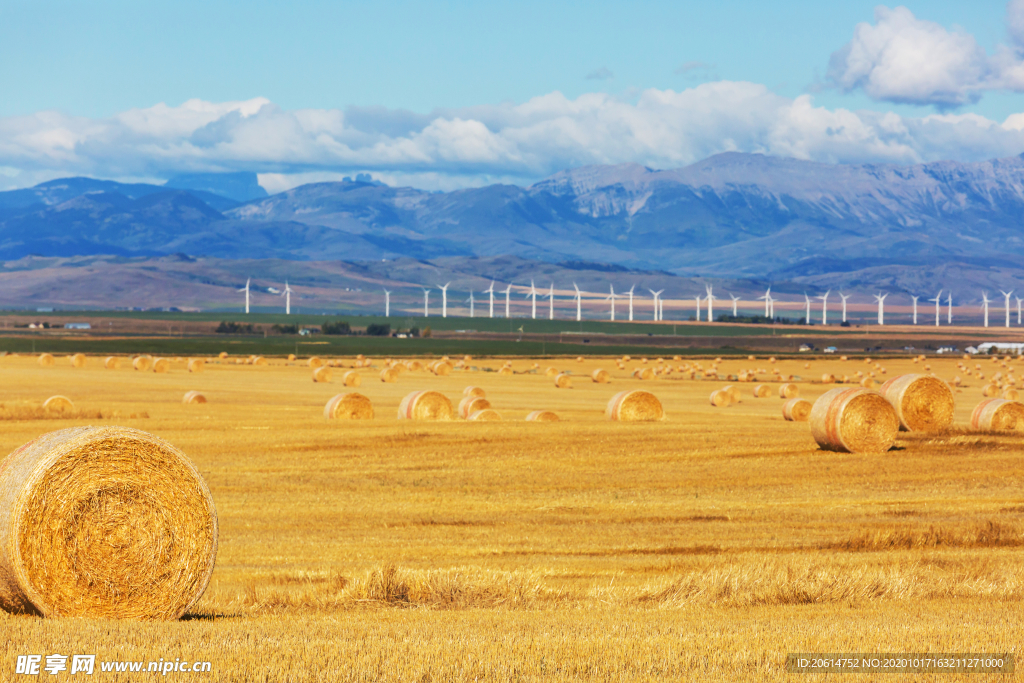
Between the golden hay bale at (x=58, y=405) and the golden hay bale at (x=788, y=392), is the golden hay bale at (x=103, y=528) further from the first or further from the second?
the golden hay bale at (x=788, y=392)

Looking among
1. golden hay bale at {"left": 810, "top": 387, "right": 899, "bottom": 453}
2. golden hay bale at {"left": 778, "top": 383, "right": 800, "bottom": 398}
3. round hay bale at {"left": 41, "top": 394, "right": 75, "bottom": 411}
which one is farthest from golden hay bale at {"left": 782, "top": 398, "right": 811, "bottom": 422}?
round hay bale at {"left": 41, "top": 394, "right": 75, "bottom": 411}

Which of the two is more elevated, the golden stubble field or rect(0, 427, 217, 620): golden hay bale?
rect(0, 427, 217, 620): golden hay bale

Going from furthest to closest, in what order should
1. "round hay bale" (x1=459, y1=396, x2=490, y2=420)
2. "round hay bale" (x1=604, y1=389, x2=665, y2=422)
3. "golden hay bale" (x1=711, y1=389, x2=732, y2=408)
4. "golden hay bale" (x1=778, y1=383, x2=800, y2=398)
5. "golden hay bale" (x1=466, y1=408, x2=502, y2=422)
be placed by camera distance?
"golden hay bale" (x1=778, y1=383, x2=800, y2=398)
"golden hay bale" (x1=711, y1=389, x2=732, y2=408)
"round hay bale" (x1=459, y1=396, x2=490, y2=420)
"round hay bale" (x1=604, y1=389, x2=665, y2=422)
"golden hay bale" (x1=466, y1=408, x2=502, y2=422)

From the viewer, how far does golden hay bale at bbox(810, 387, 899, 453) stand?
26531 mm

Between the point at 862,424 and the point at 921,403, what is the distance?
251 cm

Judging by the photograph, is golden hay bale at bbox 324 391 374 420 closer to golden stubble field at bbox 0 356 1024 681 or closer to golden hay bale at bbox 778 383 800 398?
golden stubble field at bbox 0 356 1024 681

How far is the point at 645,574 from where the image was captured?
48.3ft

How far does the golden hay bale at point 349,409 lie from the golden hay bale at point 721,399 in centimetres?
1851

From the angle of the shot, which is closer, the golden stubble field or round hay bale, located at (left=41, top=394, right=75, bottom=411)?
the golden stubble field

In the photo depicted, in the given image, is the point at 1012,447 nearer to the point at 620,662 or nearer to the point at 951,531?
the point at 951,531

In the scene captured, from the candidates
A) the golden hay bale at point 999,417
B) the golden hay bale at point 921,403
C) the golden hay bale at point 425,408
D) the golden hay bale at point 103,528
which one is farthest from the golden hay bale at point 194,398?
the golden hay bale at point 103,528

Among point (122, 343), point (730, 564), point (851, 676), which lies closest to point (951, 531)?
point (730, 564)

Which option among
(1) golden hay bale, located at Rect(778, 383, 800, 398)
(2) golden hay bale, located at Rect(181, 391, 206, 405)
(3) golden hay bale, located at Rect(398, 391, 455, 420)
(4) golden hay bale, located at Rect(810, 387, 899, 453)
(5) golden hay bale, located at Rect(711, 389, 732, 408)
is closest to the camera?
(4) golden hay bale, located at Rect(810, 387, 899, 453)

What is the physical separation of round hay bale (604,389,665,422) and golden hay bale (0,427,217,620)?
74.5 feet
